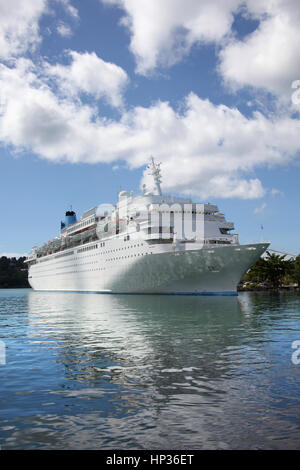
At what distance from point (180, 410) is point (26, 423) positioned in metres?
2.51

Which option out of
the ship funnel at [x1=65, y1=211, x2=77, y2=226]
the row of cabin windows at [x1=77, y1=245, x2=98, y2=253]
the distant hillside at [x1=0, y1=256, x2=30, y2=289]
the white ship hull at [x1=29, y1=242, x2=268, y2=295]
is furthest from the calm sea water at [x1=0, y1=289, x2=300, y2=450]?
the distant hillside at [x1=0, y1=256, x2=30, y2=289]

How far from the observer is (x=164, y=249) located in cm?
3953

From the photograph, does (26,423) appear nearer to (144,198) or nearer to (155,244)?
(155,244)

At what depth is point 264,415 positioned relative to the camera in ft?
20.1

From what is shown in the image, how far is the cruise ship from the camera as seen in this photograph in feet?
123

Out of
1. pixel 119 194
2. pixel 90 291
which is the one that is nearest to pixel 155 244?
pixel 119 194

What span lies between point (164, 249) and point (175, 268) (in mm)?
2314

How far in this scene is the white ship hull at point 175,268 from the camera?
121 feet

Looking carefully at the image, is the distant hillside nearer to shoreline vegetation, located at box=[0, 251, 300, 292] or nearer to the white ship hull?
shoreline vegetation, located at box=[0, 251, 300, 292]

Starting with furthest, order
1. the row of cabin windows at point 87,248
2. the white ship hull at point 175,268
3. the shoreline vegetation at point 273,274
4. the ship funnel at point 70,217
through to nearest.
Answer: the shoreline vegetation at point 273,274 < the ship funnel at point 70,217 < the row of cabin windows at point 87,248 < the white ship hull at point 175,268

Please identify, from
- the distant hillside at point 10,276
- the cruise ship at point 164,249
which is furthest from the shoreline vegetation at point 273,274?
the distant hillside at point 10,276

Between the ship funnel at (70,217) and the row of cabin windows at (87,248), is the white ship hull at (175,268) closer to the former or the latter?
the row of cabin windows at (87,248)

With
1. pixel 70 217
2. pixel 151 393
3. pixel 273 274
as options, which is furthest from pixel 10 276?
pixel 151 393

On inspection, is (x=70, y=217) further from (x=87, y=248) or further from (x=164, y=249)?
(x=164, y=249)
